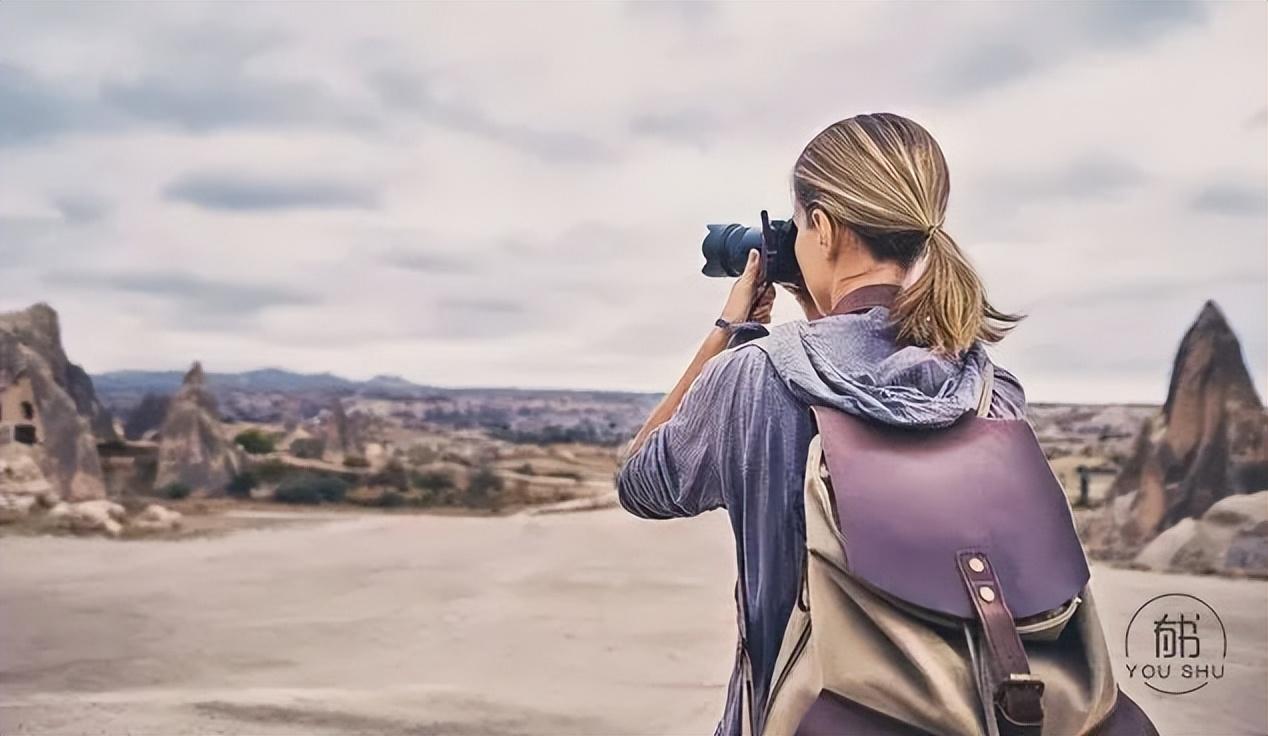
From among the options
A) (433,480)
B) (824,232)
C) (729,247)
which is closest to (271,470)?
(433,480)

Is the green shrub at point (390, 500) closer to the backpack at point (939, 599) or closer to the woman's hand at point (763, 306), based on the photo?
the woman's hand at point (763, 306)

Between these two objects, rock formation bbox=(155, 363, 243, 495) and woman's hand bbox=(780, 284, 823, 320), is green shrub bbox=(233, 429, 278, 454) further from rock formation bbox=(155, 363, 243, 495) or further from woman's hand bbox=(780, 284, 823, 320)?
woman's hand bbox=(780, 284, 823, 320)

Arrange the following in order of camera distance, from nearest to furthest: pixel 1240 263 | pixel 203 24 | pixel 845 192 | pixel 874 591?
pixel 874 591
pixel 845 192
pixel 203 24
pixel 1240 263

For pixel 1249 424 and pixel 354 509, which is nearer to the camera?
pixel 354 509

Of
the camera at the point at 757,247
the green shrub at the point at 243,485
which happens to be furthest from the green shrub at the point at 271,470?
the camera at the point at 757,247

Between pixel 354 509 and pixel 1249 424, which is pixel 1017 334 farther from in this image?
pixel 354 509

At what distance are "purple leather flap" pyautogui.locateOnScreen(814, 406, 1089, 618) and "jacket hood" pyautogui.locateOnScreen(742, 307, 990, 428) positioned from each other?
0.01 m

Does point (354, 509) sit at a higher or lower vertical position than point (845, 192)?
lower

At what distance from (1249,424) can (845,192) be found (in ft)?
5.56

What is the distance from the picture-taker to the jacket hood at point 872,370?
1059 millimetres

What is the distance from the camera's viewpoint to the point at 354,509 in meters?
2.26

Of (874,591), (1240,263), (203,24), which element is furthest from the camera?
(1240,263)

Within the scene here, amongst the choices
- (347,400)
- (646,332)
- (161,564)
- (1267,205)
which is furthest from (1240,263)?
(161,564)

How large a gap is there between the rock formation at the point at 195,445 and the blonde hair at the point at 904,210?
1.42 m
